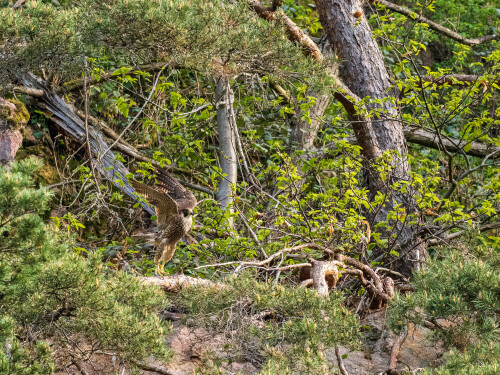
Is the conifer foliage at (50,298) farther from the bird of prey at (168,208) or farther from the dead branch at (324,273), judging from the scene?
the bird of prey at (168,208)

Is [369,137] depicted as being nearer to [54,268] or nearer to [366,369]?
[366,369]

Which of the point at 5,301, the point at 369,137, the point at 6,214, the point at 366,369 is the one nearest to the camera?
the point at 6,214

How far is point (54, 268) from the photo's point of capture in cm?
259

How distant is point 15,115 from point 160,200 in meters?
1.87

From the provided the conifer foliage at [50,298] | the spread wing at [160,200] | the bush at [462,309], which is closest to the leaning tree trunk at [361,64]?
the spread wing at [160,200]

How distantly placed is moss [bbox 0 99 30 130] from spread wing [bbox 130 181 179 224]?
1622mm

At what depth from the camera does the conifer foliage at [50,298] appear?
2211mm

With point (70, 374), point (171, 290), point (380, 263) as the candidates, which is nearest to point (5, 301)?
point (70, 374)

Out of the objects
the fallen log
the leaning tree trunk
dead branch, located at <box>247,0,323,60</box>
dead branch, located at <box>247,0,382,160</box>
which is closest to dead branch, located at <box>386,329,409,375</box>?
dead branch, located at <box>247,0,382,160</box>

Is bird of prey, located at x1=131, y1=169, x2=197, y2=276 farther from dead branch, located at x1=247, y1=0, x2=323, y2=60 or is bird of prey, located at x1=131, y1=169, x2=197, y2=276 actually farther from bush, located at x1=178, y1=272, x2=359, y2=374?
dead branch, located at x1=247, y1=0, x2=323, y2=60

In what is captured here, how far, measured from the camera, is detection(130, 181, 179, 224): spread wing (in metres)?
4.57

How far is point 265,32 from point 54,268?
268cm

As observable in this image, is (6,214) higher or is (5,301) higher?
(6,214)

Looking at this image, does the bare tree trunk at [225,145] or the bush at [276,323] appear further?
the bare tree trunk at [225,145]
